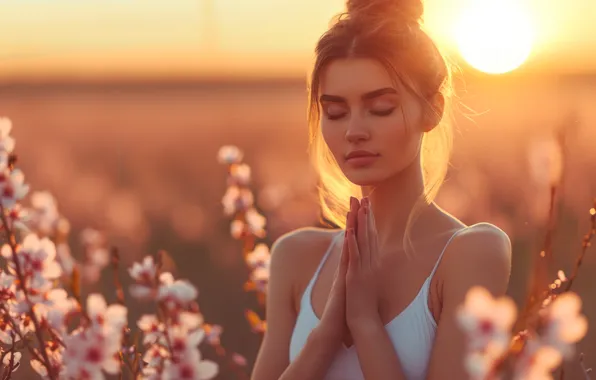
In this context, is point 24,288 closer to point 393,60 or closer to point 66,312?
point 66,312

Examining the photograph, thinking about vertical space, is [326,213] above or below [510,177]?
above

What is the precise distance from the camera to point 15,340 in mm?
A: 1729

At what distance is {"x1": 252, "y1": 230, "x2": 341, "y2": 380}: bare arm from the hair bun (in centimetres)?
62

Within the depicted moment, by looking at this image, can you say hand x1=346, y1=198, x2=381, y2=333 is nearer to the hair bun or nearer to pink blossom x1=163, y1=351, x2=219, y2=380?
the hair bun

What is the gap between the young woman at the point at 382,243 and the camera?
205cm

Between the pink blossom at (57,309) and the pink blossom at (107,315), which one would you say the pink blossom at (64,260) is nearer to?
the pink blossom at (57,309)

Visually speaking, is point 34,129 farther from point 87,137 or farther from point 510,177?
point 510,177

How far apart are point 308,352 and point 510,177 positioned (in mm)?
10319

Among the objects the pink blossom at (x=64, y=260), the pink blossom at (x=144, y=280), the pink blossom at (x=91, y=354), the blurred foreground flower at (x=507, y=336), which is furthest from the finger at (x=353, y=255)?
the blurred foreground flower at (x=507, y=336)

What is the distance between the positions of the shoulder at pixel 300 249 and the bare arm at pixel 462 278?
50 cm

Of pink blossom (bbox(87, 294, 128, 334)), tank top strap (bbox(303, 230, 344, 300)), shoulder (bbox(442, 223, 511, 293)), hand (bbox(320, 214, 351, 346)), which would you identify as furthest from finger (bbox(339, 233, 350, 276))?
pink blossom (bbox(87, 294, 128, 334))

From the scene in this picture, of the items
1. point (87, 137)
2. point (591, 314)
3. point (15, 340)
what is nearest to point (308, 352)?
point (15, 340)

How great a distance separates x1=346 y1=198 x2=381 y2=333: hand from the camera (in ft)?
6.70

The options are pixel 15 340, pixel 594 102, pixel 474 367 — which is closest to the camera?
pixel 474 367
